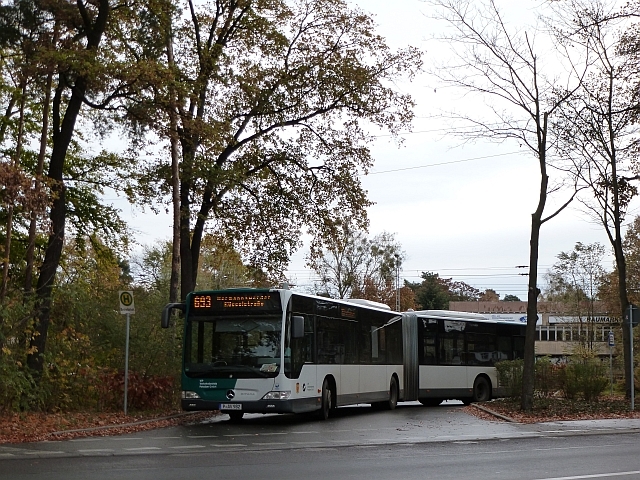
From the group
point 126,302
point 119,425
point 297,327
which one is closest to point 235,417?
point 297,327

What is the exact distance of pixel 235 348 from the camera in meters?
21.2

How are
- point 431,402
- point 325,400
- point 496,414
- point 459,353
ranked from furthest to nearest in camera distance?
point 431,402 → point 459,353 → point 496,414 → point 325,400

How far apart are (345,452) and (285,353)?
5706 millimetres

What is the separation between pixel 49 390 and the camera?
21.0 metres

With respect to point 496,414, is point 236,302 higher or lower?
higher

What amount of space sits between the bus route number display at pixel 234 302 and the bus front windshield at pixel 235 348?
0.82 ft

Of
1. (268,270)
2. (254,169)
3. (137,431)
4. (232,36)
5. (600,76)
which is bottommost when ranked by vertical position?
(137,431)

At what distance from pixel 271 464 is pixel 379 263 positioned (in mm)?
57936

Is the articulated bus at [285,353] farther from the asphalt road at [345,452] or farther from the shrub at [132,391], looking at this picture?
the shrub at [132,391]

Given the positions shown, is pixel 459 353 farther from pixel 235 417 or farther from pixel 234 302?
pixel 234 302

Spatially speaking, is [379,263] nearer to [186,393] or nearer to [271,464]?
[186,393]

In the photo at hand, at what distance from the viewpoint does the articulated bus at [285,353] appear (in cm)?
2089

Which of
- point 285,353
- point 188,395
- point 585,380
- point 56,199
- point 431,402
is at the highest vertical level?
point 56,199

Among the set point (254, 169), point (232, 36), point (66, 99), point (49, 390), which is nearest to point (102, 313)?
point (49, 390)
